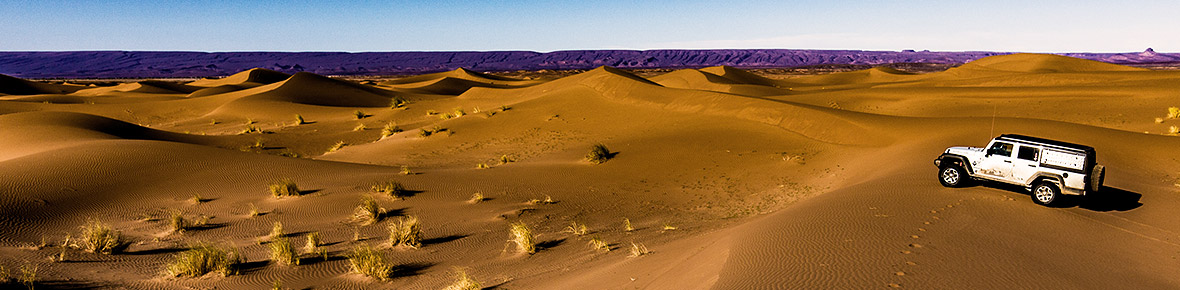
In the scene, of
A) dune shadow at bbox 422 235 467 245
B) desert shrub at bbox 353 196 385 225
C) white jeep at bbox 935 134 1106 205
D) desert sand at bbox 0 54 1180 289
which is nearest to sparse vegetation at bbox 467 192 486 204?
desert sand at bbox 0 54 1180 289

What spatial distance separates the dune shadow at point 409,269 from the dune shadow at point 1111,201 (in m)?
10.6

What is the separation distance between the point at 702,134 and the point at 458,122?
41.8 feet

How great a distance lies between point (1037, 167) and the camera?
10031mm

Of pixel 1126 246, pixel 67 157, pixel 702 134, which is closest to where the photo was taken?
pixel 1126 246

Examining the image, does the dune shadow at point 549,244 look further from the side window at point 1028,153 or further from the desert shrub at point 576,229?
the side window at point 1028,153

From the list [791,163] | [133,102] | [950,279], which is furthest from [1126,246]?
[133,102]

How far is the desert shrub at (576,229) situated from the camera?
35.2 ft

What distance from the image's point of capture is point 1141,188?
11695 mm

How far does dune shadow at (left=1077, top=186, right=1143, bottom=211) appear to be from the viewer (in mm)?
10133

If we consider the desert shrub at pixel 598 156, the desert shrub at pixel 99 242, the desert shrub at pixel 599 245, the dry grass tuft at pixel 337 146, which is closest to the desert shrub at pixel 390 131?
the dry grass tuft at pixel 337 146

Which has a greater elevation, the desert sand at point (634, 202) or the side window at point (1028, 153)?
the side window at point (1028, 153)

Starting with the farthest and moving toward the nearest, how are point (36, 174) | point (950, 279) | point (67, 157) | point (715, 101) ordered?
point (715, 101), point (67, 157), point (36, 174), point (950, 279)

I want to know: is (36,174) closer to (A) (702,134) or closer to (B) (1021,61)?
(A) (702,134)

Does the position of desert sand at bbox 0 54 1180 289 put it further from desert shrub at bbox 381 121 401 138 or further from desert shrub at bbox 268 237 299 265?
desert shrub at bbox 381 121 401 138
